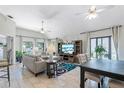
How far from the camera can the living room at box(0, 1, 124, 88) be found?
3227 millimetres

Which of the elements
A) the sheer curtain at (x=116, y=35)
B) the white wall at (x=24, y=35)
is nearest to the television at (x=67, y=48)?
the white wall at (x=24, y=35)

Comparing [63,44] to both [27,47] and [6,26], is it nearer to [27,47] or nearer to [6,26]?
[27,47]

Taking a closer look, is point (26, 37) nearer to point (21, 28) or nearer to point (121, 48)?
point (21, 28)

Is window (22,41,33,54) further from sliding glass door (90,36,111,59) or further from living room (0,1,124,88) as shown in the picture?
sliding glass door (90,36,111,59)

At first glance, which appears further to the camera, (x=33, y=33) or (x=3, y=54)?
(x=33, y=33)

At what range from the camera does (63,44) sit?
9.02m

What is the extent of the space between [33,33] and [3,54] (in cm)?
362

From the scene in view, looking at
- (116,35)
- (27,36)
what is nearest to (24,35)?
(27,36)

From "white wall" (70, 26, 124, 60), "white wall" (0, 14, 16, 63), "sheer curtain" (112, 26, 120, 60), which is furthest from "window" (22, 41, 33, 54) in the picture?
"sheer curtain" (112, 26, 120, 60)

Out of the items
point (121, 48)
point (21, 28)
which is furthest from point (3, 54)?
point (121, 48)

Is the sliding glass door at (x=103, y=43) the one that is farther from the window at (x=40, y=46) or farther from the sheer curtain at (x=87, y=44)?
the window at (x=40, y=46)

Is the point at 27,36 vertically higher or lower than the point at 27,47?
higher

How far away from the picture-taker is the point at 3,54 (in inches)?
258

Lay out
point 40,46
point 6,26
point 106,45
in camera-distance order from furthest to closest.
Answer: point 40,46
point 106,45
point 6,26
